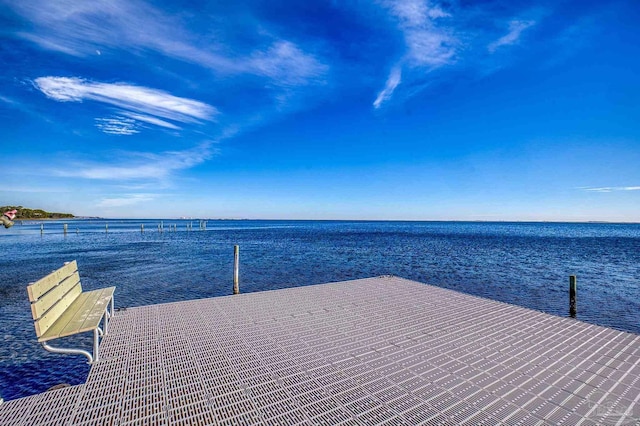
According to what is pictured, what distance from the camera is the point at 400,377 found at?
3547 millimetres

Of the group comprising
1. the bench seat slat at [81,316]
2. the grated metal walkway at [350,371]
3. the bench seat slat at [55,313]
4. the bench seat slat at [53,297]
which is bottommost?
the grated metal walkway at [350,371]

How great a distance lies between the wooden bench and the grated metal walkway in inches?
20.9

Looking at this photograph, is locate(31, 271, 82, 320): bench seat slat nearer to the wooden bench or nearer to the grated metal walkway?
the wooden bench

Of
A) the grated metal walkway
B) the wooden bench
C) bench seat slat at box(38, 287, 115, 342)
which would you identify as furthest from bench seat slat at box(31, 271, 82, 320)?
the grated metal walkway

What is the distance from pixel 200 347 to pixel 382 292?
15.1ft

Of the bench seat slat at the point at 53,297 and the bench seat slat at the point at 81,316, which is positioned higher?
Answer: the bench seat slat at the point at 53,297

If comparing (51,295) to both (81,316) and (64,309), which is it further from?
(64,309)

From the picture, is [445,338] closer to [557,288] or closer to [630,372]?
[630,372]

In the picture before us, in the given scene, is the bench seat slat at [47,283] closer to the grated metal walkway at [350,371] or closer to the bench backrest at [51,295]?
the bench backrest at [51,295]

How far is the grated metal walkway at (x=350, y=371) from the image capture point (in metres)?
2.86

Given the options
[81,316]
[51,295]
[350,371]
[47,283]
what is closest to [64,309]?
[81,316]

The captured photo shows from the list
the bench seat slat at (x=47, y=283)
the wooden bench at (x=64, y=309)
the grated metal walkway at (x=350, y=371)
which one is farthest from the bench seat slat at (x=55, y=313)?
the grated metal walkway at (x=350, y=371)

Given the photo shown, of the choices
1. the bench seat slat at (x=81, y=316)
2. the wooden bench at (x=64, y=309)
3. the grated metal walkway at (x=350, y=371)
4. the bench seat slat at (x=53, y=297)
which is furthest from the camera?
the bench seat slat at (x=81, y=316)

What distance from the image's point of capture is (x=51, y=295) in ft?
12.9
